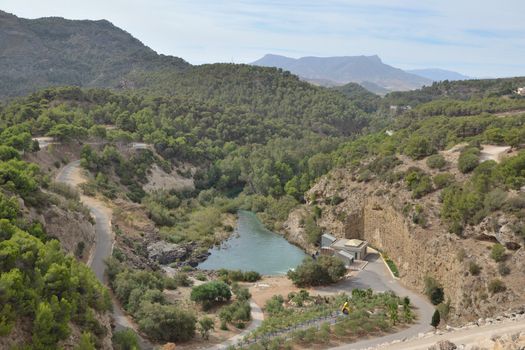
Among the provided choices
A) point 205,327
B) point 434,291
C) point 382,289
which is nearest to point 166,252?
point 205,327

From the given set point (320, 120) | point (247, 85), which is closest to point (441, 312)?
point (320, 120)

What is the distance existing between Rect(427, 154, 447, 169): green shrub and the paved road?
8.84 metres

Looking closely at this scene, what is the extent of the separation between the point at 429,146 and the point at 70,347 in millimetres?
36290

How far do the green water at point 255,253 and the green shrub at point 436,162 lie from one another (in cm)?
1337

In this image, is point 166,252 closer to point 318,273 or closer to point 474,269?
point 318,273

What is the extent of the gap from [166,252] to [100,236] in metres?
7.02

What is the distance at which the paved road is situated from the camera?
23.6 meters

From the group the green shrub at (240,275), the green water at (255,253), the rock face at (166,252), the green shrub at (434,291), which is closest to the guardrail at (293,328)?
the green shrub at (434,291)

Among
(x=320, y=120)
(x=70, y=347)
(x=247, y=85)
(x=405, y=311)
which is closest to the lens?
(x=70, y=347)

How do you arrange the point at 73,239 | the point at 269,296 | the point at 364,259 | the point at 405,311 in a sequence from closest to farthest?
the point at 405,311 < the point at 73,239 < the point at 269,296 < the point at 364,259

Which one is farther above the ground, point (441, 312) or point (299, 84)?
point (299, 84)

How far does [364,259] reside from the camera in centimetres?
3906

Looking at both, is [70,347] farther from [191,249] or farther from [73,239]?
[191,249]

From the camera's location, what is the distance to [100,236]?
33375 millimetres
